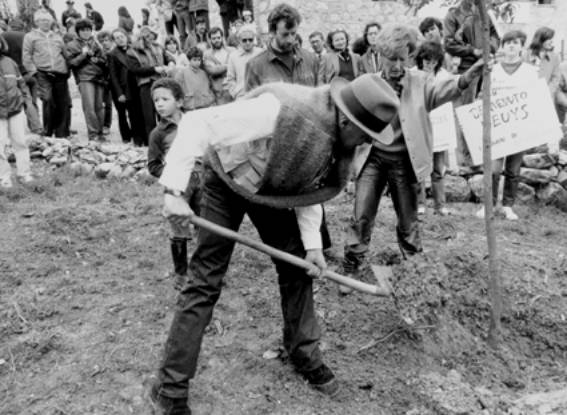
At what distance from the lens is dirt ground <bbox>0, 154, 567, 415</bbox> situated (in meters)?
3.10

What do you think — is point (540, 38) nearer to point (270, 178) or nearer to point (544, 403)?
point (544, 403)

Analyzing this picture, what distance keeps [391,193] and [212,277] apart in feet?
6.03

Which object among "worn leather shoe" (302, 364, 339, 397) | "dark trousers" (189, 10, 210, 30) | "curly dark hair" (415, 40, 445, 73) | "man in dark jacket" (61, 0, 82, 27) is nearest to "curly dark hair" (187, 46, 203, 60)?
"curly dark hair" (415, 40, 445, 73)

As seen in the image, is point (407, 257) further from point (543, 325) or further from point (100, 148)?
point (100, 148)

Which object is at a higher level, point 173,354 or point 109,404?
point 173,354

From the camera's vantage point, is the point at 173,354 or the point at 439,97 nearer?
the point at 173,354

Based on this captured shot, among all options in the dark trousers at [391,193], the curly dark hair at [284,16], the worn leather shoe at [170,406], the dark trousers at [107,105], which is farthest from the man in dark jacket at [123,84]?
the worn leather shoe at [170,406]

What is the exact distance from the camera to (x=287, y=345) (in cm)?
327

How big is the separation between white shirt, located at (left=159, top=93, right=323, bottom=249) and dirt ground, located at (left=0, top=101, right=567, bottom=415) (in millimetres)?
1342

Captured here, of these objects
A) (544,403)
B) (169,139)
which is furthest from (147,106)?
(544,403)

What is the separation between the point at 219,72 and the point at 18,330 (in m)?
4.67

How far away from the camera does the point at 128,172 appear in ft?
24.1

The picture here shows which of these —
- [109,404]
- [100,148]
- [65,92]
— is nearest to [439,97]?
[109,404]

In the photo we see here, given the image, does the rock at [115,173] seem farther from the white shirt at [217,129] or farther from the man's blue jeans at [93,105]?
the white shirt at [217,129]
